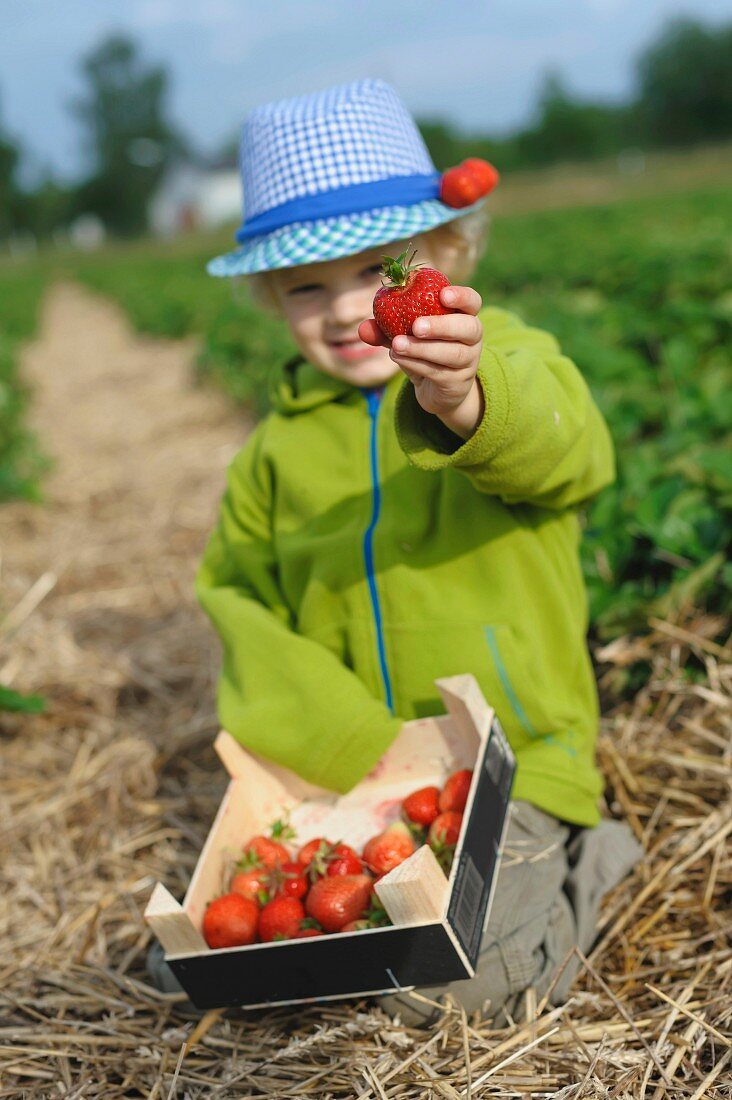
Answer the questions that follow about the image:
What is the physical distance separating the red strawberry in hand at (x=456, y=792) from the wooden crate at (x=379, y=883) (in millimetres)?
69

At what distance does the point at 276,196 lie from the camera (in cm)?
238

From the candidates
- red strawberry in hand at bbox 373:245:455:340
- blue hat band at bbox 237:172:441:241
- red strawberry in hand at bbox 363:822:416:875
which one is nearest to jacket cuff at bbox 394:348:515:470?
red strawberry in hand at bbox 373:245:455:340

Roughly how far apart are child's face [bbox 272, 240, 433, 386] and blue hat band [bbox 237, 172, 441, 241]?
0.10 metres

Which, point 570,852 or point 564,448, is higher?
point 564,448

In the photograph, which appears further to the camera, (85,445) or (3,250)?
(3,250)

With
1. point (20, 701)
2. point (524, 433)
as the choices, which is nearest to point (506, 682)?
point (524, 433)

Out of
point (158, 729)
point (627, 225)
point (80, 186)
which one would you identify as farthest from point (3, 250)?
point (158, 729)

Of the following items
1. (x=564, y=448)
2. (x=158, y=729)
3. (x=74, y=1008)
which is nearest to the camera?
(x=564, y=448)

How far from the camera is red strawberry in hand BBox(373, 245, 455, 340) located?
4.94 ft

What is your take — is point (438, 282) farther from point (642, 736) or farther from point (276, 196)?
point (642, 736)

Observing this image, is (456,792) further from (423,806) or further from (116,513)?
(116,513)

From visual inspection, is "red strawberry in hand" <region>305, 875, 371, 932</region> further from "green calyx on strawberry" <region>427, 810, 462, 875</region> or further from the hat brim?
the hat brim

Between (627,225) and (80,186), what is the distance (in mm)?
87700

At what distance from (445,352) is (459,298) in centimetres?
9
